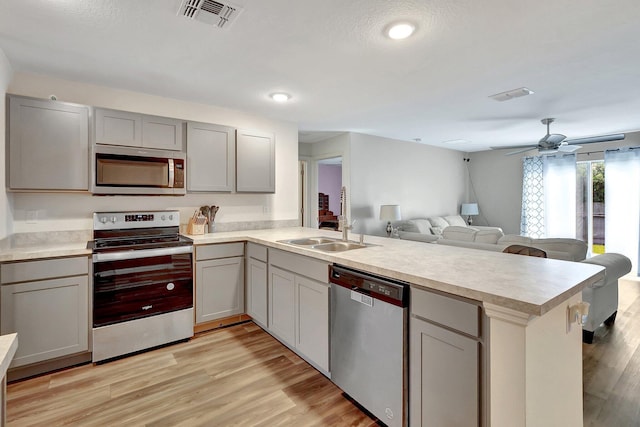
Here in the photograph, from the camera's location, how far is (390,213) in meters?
5.13

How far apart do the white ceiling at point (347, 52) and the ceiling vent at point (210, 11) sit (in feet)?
0.17

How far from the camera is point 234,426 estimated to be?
1.75 m

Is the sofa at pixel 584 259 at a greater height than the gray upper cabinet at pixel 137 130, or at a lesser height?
lesser

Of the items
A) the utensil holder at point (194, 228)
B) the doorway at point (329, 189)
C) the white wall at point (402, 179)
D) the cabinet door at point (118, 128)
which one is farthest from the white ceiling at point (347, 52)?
the doorway at point (329, 189)

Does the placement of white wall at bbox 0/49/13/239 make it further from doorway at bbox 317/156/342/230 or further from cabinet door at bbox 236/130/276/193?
doorway at bbox 317/156/342/230

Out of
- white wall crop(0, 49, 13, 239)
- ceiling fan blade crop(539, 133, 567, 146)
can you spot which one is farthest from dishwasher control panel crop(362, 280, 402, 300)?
ceiling fan blade crop(539, 133, 567, 146)

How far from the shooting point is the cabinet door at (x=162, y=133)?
2.86 m

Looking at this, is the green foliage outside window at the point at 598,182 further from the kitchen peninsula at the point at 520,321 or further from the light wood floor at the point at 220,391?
the kitchen peninsula at the point at 520,321

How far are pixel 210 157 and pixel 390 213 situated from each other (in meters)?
3.06

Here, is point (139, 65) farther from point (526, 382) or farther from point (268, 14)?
point (526, 382)

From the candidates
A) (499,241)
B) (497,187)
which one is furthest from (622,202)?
(499,241)

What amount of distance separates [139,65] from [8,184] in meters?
1.32

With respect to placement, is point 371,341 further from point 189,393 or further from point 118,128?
point 118,128

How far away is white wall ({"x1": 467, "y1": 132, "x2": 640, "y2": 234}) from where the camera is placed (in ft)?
21.7
